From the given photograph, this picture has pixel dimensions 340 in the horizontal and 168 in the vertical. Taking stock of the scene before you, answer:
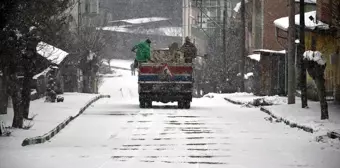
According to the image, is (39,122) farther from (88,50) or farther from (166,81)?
(88,50)

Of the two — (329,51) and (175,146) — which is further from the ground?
(329,51)

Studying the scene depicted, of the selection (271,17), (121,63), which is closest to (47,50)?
(271,17)

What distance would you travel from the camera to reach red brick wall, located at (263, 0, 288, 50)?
5034cm

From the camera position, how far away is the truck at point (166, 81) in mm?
28438

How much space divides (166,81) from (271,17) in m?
24.3

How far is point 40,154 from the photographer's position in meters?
13.5

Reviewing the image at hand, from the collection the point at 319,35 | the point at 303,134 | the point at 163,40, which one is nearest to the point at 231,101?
the point at 319,35

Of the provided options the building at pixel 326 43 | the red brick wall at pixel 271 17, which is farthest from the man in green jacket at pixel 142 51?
the red brick wall at pixel 271 17

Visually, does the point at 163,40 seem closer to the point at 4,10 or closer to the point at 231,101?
the point at 231,101

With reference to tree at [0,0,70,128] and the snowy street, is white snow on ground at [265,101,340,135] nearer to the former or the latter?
the snowy street

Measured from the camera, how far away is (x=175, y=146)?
15203 mm

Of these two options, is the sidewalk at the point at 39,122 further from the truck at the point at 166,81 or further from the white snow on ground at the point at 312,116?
the white snow on ground at the point at 312,116

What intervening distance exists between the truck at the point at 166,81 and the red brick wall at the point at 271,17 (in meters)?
22.8

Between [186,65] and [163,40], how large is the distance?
244 ft
